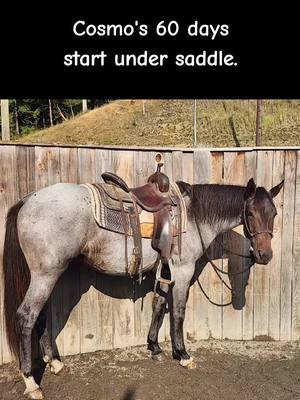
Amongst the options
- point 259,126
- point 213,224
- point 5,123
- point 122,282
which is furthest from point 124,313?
point 259,126

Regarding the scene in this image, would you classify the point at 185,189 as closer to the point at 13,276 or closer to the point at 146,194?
the point at 146,194

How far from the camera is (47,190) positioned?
3.16 m

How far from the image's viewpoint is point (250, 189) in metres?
3.41

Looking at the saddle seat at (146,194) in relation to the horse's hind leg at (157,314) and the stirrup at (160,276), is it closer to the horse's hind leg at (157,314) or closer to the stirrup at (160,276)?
the stirrup at (160,276)

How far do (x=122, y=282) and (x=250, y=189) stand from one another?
153 cm

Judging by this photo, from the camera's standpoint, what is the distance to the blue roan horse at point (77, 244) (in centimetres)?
300

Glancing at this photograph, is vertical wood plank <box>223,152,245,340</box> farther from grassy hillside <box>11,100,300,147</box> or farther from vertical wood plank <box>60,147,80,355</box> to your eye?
grassy hillside <box>11,100,300,147</box>

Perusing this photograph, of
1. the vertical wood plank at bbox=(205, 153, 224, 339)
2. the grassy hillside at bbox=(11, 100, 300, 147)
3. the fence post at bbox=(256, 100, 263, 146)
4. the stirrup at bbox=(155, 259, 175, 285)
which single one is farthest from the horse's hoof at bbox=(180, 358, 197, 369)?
the grassy hillside at bbox=(11, 100, 300, 147)

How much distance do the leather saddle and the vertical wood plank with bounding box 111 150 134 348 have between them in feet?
1.34

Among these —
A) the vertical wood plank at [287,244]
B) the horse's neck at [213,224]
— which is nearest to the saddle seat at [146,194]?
the horse's neck at [213,224]
